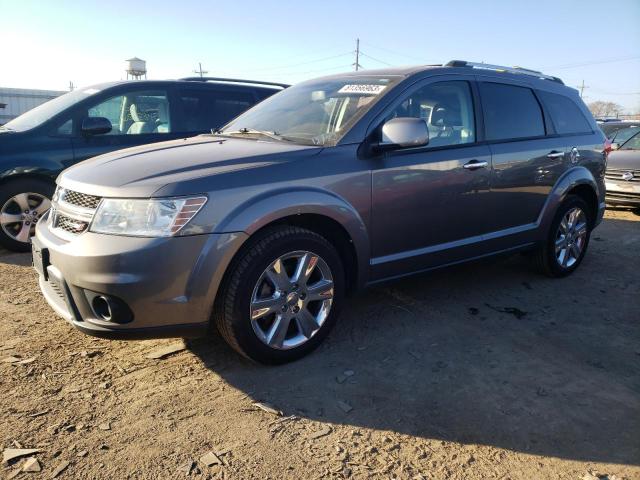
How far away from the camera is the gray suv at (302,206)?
103 inches

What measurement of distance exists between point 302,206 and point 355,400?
3.61 ft

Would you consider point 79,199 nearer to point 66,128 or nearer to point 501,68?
point 66,128

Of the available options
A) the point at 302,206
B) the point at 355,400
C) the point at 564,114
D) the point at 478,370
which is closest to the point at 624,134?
the point at 564,114

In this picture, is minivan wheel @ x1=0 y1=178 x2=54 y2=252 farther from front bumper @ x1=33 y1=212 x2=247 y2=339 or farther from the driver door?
the driver door

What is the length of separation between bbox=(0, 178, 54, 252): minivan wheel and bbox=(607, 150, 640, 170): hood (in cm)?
845

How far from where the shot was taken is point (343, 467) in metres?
2.25

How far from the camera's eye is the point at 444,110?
389 centimetres

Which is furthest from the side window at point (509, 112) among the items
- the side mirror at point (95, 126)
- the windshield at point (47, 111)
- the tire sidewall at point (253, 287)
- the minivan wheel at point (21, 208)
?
the minivan wheel at point (21, 208)

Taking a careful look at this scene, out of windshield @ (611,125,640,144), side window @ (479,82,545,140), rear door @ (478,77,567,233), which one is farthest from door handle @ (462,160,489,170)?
windshield @ (611,125,640,144)

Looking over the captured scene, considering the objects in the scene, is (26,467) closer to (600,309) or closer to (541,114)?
(600,309)

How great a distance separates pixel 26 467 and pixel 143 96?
4436 millimetres

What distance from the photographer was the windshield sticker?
140 inches

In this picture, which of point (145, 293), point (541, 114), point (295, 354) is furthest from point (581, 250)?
point (145, 293)

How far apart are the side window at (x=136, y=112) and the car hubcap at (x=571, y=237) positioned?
428 centimetres
